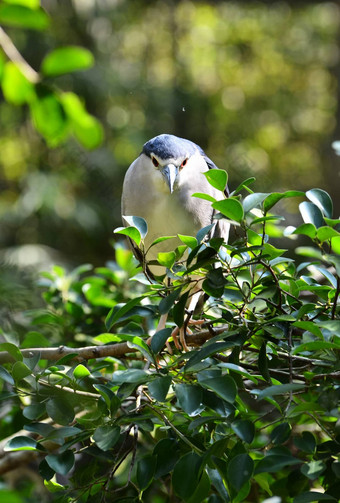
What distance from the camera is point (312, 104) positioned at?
7129mm

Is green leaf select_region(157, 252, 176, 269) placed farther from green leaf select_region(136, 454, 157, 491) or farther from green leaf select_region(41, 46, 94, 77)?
green leaf select_region(41, 46, 94, 77)

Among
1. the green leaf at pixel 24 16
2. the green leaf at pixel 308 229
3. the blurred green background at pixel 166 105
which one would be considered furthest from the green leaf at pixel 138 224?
the blurred green background at pixel 166 105

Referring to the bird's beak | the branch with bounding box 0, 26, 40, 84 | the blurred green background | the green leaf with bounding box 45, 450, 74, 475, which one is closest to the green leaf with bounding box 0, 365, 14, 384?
the green leaf with bounding box 45, 450, 74, 475

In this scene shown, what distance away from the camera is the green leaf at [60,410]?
785 mm

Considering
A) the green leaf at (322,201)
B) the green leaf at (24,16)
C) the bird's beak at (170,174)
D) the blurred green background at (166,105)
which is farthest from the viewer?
the blurred green background at (166,105)

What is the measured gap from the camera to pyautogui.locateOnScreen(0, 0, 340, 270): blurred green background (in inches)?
186

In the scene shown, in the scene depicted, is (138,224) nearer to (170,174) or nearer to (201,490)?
(201,490)

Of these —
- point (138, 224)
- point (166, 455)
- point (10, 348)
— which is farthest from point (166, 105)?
point (166, 455)

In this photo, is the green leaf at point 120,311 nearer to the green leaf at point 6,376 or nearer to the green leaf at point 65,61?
the green leaf at point 6,376

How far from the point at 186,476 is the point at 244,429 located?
3.3 inches

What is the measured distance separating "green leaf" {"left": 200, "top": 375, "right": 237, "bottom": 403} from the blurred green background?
1.99 m

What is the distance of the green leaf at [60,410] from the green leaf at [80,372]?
0.13ft

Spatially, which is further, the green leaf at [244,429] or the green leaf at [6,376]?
the green leaf at [6,376]

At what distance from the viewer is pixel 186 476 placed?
0.69m
